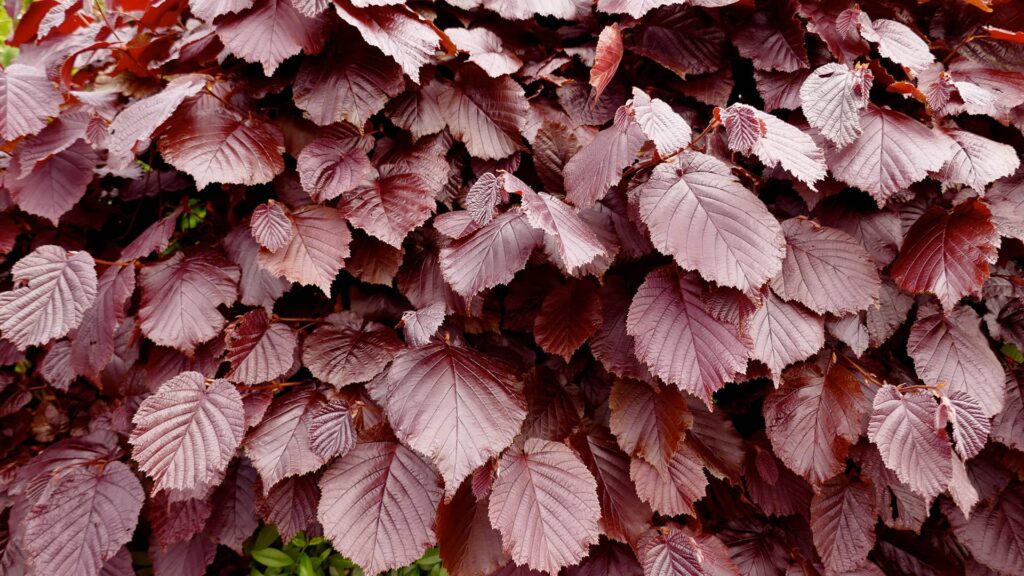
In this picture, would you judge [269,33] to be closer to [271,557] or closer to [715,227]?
[715,227]

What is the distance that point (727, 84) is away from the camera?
1.53 m

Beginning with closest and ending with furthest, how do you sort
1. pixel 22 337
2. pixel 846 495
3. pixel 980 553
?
pixel 22 337
pixel 846 495
pixel 980 553

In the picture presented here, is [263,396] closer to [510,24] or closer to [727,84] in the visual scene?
[510,24]

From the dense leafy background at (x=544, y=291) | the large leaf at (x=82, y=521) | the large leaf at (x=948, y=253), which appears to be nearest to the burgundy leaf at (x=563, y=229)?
the dense leafy background at (x=544, y=291)

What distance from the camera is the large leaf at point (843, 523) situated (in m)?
1.42

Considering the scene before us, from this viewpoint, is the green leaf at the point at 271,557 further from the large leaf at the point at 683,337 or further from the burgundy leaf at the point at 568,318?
the large leaf at the point at 683,337

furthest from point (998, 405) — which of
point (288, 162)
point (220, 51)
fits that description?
point (220, 51)

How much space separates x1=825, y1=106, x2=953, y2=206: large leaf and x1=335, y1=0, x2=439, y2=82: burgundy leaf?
36.4 inches

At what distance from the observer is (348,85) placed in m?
1.39

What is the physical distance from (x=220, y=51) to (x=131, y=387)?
2.97ft

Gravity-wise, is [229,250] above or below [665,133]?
below

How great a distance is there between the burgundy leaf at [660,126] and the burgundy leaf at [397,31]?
476mm

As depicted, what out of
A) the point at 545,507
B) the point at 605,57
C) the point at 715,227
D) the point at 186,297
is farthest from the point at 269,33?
the point at 545,507

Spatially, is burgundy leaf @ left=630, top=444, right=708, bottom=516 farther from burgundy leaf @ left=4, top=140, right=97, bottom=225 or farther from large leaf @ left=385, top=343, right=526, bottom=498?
burgundy leaf @ left=4, top=140, right=97, bottom=225
